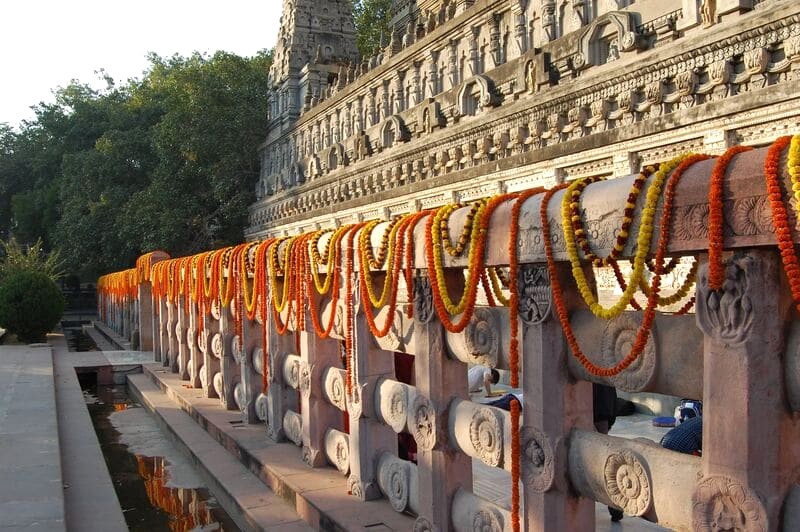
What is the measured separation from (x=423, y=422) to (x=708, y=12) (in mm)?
9195

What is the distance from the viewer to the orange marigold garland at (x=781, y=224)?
220 centimetres

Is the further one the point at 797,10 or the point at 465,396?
the point at 797,10

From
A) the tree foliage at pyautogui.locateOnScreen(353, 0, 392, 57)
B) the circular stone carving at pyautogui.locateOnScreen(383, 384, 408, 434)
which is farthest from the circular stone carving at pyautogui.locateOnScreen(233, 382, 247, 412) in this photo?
the tree foliage at pyautogui.locateOnScreen(353, 0, 392, 57)

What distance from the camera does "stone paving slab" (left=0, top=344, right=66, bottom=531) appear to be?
4.85 meters

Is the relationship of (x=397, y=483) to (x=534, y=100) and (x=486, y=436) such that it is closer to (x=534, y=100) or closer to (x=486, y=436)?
(x=486, y=436)

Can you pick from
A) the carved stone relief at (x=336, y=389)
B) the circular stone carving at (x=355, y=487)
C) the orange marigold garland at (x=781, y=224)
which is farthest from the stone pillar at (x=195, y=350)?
the orange marigold garland at (x=781, y=224)

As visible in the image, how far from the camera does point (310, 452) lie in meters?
6.17

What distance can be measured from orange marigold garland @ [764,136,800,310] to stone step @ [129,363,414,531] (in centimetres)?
312

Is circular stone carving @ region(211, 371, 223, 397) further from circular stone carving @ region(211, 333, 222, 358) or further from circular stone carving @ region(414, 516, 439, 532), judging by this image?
circular stone carving @ region(414, 516, 439, 532)

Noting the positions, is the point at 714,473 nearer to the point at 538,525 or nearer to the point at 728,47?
the point at 538,525

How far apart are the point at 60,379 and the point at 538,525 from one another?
12.1 metres

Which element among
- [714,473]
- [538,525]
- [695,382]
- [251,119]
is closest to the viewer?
[714,473]

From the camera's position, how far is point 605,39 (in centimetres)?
1325

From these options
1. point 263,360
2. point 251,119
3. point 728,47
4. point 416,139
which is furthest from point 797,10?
point 251,119
